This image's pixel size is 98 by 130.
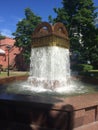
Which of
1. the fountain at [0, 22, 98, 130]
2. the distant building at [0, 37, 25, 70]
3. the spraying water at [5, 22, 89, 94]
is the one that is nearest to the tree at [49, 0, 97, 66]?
the spraying water at [5, 22, 89, 94]

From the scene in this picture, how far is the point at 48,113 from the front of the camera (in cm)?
474

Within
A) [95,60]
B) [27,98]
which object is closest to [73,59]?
[95,60]

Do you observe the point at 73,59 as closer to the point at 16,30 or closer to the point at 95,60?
the point at 95,60

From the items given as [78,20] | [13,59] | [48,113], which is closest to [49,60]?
[48,113]

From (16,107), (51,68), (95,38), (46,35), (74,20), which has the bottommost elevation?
(16,107)

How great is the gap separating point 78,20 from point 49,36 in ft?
53.0

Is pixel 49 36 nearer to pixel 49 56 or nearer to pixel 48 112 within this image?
pixel 49 56

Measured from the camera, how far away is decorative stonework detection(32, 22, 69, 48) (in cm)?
940

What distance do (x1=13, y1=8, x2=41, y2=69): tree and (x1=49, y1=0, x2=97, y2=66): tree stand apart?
7.72 metres

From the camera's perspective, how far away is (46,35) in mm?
9461

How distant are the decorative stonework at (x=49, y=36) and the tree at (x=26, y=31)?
2267 cm

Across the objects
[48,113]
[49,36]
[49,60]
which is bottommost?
[48,113]

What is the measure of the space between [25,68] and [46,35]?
29.9 m

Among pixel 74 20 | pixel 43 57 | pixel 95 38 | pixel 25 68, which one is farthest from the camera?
pixel 25 68
